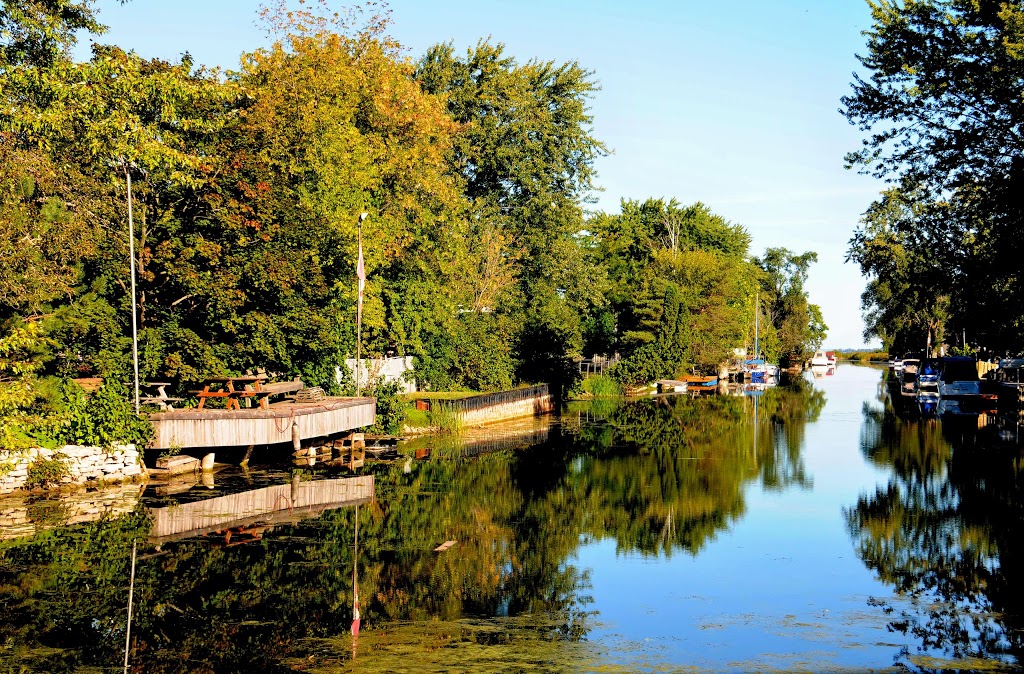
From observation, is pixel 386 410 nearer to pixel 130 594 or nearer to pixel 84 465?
pixel 84 465

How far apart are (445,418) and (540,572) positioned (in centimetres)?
2892

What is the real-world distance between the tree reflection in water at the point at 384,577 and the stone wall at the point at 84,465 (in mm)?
5520

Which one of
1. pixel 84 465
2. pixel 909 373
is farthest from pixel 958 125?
pixel 909 373

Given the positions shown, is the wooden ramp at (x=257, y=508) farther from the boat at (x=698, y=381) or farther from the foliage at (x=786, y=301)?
the foliage at (x=786, y=301)

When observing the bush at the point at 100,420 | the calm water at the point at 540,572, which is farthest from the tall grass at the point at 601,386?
the bush at the point at 100,420

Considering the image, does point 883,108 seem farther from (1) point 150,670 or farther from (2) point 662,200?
(2) point 662,200

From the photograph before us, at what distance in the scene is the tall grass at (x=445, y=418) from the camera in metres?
50.0

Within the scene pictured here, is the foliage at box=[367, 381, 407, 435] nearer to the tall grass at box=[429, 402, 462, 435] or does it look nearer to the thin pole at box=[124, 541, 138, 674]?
the tall grass at box=[429, 402, 462, 435]

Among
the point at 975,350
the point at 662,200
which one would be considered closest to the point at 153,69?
the point at 662,200

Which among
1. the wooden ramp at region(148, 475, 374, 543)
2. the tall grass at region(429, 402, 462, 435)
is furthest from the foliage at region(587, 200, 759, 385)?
the wooden ramp at region(148, 475, 374, 543)

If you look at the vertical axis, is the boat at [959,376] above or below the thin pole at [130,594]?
above

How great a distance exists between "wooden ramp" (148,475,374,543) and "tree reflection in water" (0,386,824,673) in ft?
2.02

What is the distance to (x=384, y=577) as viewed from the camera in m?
21.0

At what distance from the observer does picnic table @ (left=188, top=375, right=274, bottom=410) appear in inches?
1399
